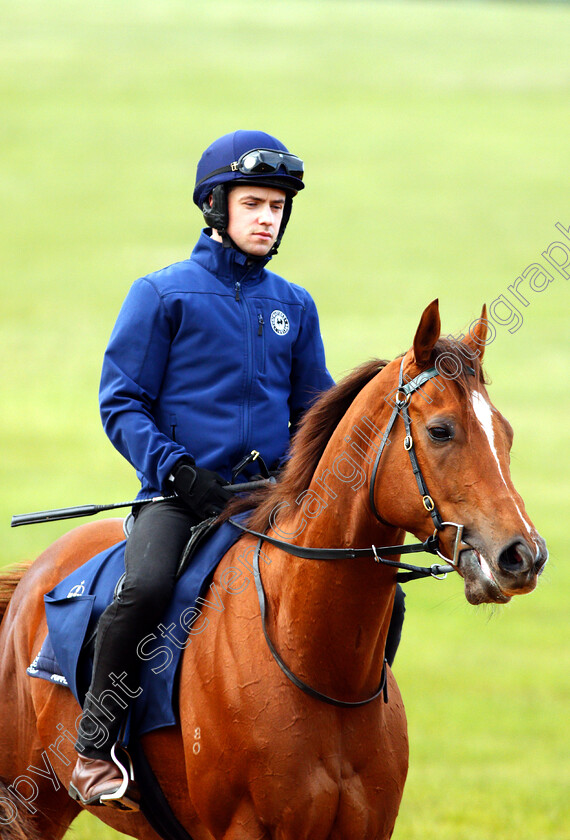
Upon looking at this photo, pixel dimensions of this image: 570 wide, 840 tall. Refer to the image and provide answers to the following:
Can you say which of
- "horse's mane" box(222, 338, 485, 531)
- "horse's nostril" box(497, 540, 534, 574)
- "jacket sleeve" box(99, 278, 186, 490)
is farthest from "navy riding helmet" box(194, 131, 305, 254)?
"horse's nostril" box(497, 540, 534, 574)

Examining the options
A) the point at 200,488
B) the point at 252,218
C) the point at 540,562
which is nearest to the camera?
the point at 540,562

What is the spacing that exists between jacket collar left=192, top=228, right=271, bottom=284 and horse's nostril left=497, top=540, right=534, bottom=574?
2.06m

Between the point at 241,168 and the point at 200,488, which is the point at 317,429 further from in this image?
the point at 241,168

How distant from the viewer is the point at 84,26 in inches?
2618

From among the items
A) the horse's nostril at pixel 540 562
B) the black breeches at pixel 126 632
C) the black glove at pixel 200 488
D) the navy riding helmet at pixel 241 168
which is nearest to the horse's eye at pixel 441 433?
the horse's nostril at pixel 540 562

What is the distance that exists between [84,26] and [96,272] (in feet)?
113

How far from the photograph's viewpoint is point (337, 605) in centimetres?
412

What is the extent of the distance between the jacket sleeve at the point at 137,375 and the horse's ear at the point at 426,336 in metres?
1.30

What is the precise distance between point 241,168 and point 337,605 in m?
2.05

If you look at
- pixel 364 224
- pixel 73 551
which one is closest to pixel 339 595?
pixel 73 551

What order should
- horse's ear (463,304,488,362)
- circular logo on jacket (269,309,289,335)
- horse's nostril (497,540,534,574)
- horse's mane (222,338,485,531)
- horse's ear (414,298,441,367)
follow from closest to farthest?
horse's nostril (497,540,534,574) < horse's ear (414,298,441,367) < horse's ear (463,304,488,362) < horse's mane (222,338,485,531) < circular logo on jacket (269,309,289,335)

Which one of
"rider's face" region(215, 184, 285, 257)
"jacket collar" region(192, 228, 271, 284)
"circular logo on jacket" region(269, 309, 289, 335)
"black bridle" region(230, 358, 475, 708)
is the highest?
"rider's face" region(215, 184, 285, 257)

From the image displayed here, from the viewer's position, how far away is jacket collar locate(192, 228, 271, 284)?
4.99 metres

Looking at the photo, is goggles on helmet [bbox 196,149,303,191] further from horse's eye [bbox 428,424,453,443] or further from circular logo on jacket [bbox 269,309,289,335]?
horse's eye [bbox 428,424,453,443]
